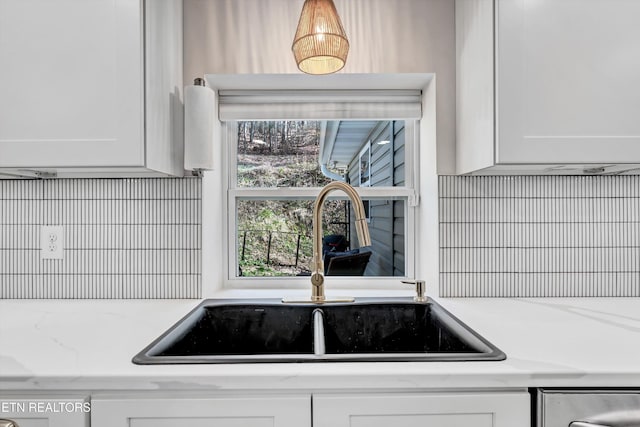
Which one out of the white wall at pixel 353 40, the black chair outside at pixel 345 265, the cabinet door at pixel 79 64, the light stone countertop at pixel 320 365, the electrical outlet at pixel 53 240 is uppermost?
the white wall at pixel 353 40

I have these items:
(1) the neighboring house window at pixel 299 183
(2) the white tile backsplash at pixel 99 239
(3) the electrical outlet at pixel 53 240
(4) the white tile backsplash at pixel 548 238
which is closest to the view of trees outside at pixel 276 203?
(1) the neighboring house window at pixel 299 183

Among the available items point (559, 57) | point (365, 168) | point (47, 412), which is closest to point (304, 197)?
point (365, 168)

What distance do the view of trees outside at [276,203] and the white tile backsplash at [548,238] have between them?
565mm

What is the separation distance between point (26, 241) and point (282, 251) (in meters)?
0.98

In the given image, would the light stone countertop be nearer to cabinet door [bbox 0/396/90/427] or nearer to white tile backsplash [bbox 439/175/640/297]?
cabinet door [bbox 0/396/90/427]

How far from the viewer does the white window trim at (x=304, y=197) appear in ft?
5.51

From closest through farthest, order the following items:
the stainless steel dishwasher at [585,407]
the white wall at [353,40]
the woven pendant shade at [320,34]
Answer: the stainless steel dishwasher at [585,407], the woven pendant shade at [320,34], the white wall at [353,40]

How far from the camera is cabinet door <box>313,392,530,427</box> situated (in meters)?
0.82

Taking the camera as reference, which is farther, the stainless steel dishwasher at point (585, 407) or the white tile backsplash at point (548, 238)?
the white tile backsplash at point (548, 238)

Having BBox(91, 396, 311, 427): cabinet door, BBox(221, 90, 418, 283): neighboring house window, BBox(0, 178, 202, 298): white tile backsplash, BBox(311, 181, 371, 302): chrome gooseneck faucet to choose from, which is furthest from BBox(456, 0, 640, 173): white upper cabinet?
BBox(0, 178, 202, 298): white tile backsplash

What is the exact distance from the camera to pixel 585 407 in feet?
2.67

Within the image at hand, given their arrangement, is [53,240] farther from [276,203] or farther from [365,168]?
[365,168]

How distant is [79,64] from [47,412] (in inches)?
36.0

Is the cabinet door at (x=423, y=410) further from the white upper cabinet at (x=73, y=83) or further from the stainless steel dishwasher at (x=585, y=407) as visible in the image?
the white upper cabinet at (x=73, y=83)
